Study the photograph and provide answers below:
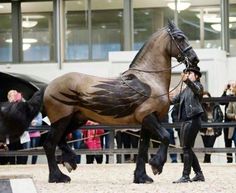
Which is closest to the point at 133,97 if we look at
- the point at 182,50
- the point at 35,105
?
the point at 182,50

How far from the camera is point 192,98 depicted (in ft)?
30.0

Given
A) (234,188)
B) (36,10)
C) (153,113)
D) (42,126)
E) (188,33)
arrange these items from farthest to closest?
1. (36,10)
2. (188,33)
3. (42,126)
4. (153,113)
5. (234,188)

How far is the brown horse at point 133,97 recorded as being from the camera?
8836 millimetres

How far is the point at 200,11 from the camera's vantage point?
2055 centimetres

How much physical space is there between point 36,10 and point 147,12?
153 inches

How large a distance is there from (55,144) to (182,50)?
2323 mm

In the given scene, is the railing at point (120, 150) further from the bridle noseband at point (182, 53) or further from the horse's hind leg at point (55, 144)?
the bridle noseband at point (182, 53)

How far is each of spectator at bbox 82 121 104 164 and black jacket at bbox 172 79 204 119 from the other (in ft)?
14.8

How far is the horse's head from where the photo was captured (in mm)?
8984

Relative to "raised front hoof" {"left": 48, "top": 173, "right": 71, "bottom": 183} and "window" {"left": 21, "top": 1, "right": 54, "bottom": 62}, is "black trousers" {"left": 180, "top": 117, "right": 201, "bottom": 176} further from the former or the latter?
"window" {"left": 21, "top": 1, "right": 54, "bottom": 62}

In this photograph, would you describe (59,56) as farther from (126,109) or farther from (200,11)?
(126,109)

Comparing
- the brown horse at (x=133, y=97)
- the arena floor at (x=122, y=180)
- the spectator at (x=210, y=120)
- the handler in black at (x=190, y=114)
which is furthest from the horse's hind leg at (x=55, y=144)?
the spectator at (x=210, y=120)

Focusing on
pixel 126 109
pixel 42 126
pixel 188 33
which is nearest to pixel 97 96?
pixel 126 109

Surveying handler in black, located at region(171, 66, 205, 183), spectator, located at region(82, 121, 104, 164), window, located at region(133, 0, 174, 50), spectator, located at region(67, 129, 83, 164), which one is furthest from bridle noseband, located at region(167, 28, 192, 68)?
window, located at region(133, 0, 174, 50)
